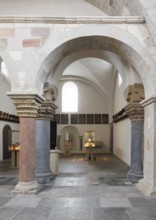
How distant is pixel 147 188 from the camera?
5.15 m

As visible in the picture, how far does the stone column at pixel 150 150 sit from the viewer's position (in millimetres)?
5008

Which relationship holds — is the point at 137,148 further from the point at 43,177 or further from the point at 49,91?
the point at 49,91

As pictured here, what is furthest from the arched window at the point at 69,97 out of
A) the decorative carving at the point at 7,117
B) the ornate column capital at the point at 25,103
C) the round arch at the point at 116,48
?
the ornate column capital at the point at 25,103

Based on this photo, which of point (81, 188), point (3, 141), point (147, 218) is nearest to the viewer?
point (147, 218)

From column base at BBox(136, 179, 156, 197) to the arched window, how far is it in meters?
13.0

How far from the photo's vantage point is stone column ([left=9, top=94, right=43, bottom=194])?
519cm

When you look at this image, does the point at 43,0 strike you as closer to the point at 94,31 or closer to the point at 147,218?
the point at 94,31

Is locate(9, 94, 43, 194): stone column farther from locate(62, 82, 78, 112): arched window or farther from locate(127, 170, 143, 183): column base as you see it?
locate(62, 82, 78, 112): arched window

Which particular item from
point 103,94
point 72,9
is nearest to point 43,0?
point 72,9

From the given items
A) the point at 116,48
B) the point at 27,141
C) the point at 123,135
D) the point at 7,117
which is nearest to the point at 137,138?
the point at 116,48

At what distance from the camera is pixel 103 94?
58.1 ft

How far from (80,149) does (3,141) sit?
6.35m

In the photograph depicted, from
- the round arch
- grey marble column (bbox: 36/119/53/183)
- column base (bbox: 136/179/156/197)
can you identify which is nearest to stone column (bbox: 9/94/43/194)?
the round arch

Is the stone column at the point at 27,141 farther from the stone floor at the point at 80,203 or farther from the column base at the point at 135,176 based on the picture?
the column base at the point at 135,176
